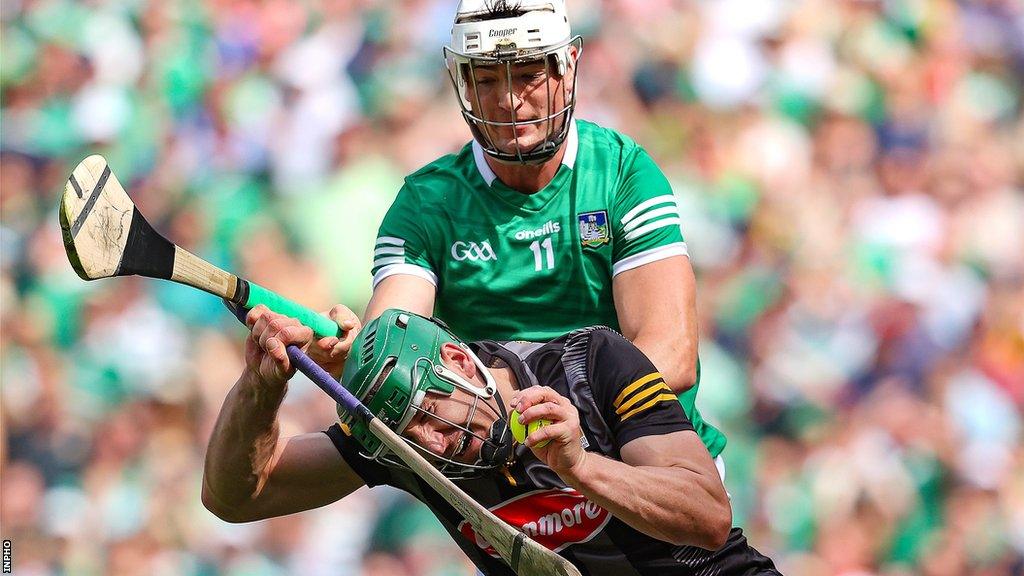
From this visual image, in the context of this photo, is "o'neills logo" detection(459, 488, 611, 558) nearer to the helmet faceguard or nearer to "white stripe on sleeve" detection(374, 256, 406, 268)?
the helmet faceguard

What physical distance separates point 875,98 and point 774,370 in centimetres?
109

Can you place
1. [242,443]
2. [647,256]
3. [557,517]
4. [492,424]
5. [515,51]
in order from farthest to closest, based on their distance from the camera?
[647,256], [515,51], [242,443], [557,517], [492,424]

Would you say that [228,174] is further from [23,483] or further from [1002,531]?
[1002,531]

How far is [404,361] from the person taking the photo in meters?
2.18

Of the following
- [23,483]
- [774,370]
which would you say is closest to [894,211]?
[774,370]

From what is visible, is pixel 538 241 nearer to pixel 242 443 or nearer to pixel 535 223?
pixel 535 223

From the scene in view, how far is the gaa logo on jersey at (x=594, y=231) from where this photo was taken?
302 centimetres

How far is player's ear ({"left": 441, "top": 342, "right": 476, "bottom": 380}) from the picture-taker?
2227 millimetres

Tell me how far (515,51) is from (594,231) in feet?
1.51

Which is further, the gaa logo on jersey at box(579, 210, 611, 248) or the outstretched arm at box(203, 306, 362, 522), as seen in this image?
the gaa logo on jersey at box(579, 210, 611, 248)

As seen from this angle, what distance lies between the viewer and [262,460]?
8.63 feet

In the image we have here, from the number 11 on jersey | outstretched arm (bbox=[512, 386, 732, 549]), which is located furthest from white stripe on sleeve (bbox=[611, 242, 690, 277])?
outstretched arm (bbox=[512, 386, 732, 549])

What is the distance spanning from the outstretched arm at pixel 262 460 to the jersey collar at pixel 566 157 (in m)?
0.77

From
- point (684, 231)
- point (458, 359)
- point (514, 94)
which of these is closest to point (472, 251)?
point (514, 94)
